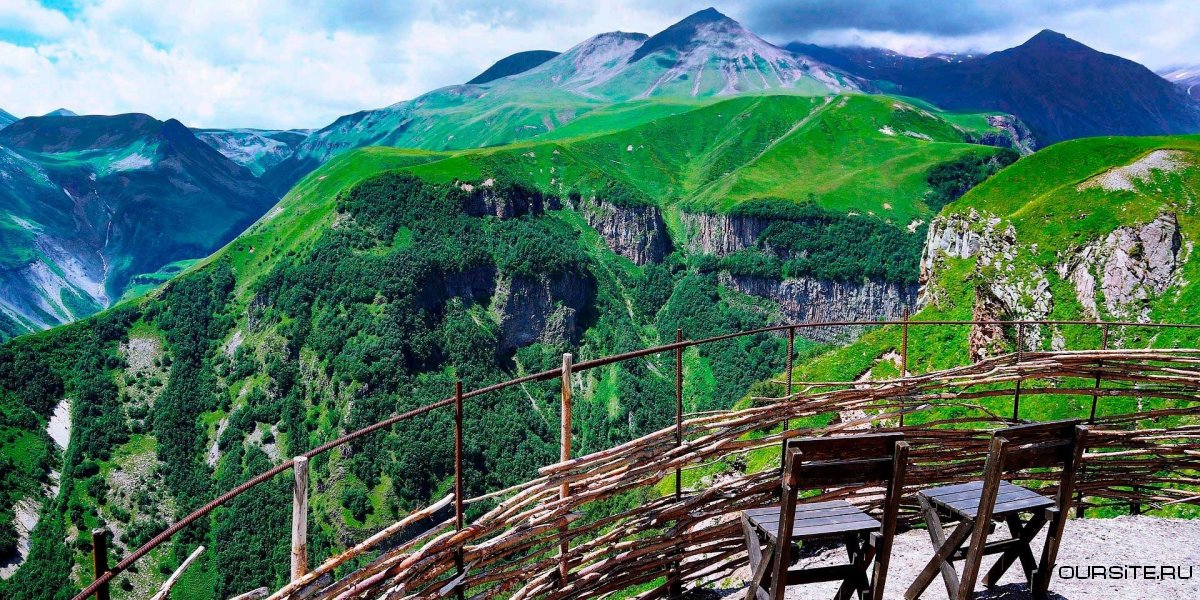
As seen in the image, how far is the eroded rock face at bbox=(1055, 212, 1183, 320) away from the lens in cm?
2728

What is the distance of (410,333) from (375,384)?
12694 millimetres

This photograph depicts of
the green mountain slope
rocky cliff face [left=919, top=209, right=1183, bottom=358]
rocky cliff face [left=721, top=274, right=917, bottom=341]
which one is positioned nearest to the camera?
the green mountain slope

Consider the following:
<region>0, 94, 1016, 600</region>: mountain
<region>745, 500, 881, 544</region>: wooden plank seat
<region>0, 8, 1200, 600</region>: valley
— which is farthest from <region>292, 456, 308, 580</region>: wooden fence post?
<region>0, 94, 1016, 600</region>: mountain

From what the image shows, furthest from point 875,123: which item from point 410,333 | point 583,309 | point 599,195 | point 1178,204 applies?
point 1178,204

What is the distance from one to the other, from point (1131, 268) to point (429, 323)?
115 metres

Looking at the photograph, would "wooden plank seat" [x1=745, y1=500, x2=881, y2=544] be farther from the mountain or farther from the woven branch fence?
the mountain

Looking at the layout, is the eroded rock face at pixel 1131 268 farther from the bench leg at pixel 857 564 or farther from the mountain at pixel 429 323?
the mountain at pixel 429 323

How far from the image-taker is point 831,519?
4977 millimetres

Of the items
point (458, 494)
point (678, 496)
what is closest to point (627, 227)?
point (678, 496)

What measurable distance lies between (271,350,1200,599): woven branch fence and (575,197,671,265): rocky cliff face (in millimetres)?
163398

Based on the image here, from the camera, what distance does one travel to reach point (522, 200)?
524 ft

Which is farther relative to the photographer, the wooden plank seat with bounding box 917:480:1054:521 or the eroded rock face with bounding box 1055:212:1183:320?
the eroded rock face with bounding box 1055:212:1183:320

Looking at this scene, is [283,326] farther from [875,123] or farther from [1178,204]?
[875,123]

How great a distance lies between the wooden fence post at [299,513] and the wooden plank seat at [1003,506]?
4569mm
